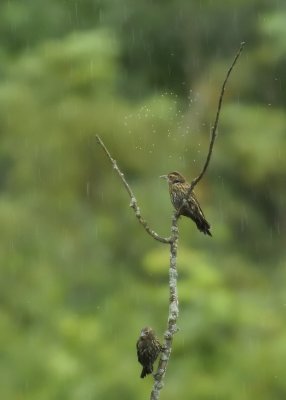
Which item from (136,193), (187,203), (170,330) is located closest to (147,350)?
(187,203)

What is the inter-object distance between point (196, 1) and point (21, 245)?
424 centimetres

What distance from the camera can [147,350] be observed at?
3572 millimetres

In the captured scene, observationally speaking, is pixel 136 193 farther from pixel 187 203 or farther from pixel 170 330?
pixel 170 330

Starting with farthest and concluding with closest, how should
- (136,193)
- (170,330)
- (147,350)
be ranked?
(136,193)
(147,350)
(170,330)

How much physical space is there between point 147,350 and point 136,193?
5997 mm

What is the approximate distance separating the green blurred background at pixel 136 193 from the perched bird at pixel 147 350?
4.06m

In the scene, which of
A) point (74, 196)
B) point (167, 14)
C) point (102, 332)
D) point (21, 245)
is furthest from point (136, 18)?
point (102, 332)

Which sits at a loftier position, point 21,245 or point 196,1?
point 196,1

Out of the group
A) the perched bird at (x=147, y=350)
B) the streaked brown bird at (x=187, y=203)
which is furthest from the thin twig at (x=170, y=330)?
the streaked brown bird at (x=187, y=203)

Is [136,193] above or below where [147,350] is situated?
above

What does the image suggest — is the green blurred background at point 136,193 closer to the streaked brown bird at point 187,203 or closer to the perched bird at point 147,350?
the streaked brown bird at point 187,203

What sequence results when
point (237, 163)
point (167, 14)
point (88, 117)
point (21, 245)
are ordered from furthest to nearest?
point (167, 14), point (237, 163), point (88, 117), point (21, 245)

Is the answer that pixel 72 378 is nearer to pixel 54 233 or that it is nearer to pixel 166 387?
pixel 166 387

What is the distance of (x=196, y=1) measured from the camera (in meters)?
12.2
